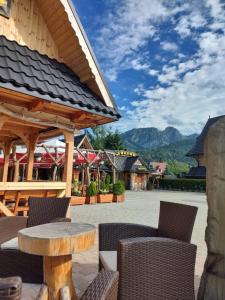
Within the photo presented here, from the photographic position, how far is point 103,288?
61.1 inches

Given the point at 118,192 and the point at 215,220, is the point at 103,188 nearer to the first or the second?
the point at 118,192

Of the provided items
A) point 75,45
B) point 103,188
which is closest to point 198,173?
point 103,188

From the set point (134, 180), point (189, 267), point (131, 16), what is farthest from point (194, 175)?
point (189, 267)

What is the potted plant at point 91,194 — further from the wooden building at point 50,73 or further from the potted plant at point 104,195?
the wooden building at point 50,73

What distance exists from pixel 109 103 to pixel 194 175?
40.0 m

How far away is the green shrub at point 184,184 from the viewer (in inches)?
1456

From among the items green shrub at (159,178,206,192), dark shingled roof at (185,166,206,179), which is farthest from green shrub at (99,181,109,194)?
dark shingled roof at (185,166,206,179)

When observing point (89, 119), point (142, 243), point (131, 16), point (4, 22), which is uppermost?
point (131, 16)

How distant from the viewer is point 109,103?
578 centimetres

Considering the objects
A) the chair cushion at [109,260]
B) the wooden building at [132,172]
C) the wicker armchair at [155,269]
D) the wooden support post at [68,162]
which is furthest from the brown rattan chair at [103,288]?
the wooden building at [132,172]

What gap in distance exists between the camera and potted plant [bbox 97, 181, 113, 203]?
599 inches

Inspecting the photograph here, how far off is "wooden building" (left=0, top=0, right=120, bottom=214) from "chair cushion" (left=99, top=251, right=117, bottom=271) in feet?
8.48

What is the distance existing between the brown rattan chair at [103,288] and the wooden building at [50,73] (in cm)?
336

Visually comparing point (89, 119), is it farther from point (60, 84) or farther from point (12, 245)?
point (12, 245)
